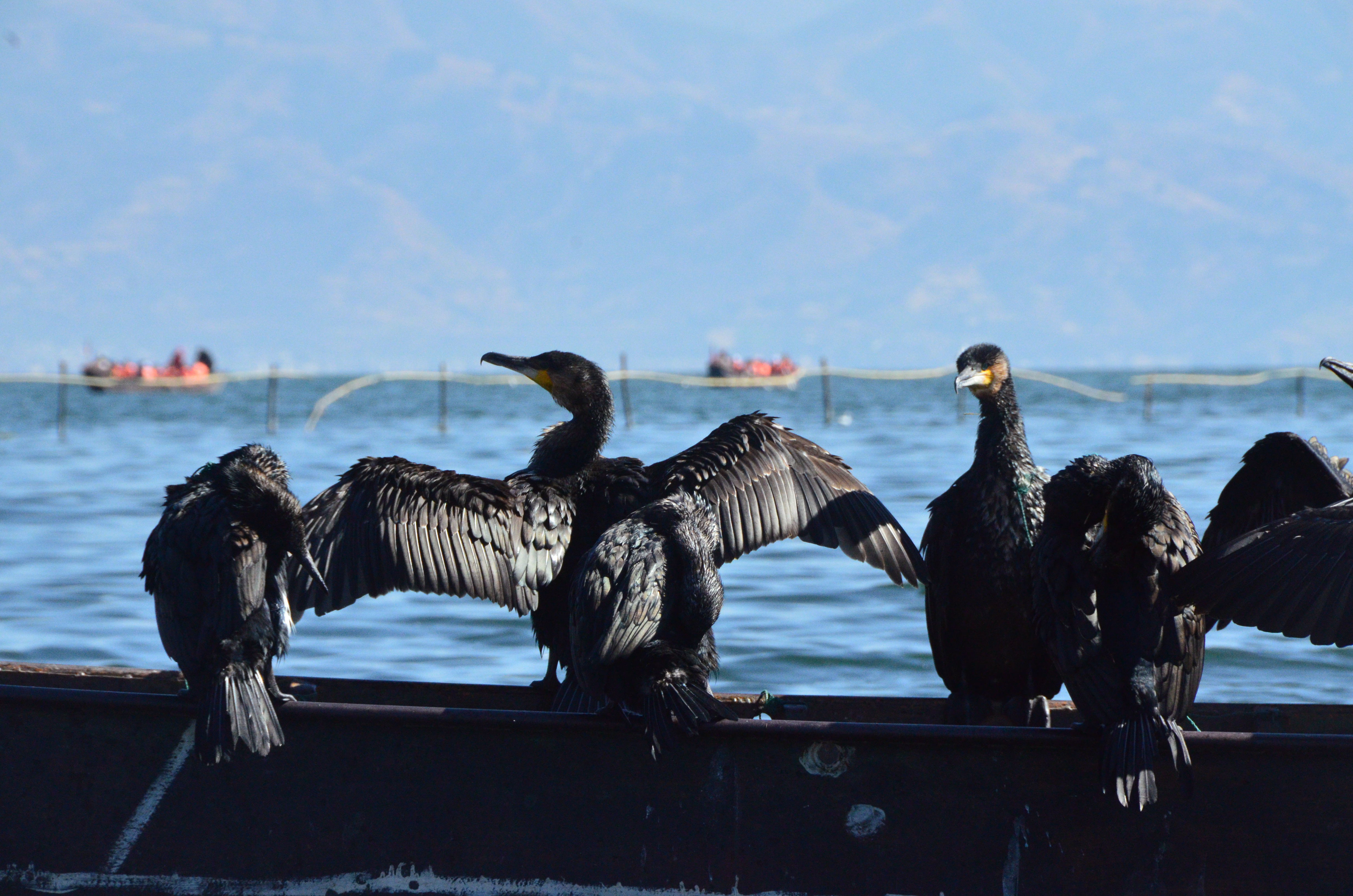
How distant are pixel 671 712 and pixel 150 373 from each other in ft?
141

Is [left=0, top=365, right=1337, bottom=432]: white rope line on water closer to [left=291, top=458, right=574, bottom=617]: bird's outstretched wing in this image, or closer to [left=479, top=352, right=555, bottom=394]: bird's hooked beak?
[left=479, top=352, right=555, bottom=394]: bird's hooked beak

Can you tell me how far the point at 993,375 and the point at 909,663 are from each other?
3526 mm

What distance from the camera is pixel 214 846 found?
418 centimetres

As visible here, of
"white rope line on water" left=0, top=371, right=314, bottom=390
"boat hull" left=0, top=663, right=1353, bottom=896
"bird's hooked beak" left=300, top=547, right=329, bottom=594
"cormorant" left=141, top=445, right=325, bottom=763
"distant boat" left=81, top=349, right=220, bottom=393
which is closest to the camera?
"boat hull" left=0, top=663, right=1353, bottom=896

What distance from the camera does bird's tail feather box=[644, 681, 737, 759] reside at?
3703mm

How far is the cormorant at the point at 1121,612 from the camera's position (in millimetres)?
3604

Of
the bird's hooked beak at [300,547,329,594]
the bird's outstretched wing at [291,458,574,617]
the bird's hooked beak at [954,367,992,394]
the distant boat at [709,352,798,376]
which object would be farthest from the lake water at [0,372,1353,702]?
the distant boat at [709,352,798,376]

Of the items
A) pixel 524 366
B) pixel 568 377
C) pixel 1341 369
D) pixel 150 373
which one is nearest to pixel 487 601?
pixel 524 366

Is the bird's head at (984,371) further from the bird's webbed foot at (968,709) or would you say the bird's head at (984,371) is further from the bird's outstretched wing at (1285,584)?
the bird's outstretched wing at (1285,584)

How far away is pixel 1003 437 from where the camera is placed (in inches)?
197

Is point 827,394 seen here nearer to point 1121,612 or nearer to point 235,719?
point 1121,612

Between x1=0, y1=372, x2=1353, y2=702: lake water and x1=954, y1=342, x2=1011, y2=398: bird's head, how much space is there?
109 inches

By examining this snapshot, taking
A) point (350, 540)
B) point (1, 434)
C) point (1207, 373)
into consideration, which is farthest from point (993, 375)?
point (1207, 373)

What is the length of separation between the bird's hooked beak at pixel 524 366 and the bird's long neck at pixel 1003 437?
5.21ft
